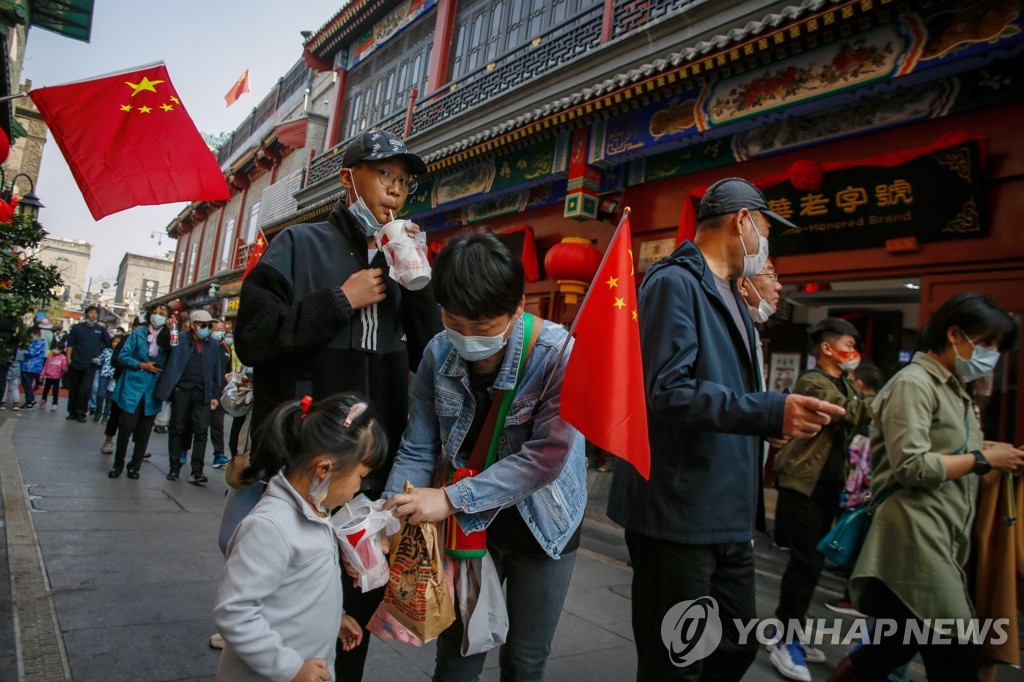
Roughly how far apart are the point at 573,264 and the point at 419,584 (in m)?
6.98

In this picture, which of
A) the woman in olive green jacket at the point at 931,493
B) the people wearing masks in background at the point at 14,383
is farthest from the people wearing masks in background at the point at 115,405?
the woman in olive green jacket at the point at 931,493

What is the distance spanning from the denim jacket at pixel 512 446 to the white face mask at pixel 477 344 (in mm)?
37

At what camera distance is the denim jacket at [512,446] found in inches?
67.1

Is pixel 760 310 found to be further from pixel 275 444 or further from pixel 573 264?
pixel 573 264

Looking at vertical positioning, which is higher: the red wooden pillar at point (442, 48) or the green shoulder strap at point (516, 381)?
the red wooden pillar at point (442, 48)

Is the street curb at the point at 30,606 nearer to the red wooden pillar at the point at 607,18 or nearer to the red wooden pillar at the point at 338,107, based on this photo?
the red wooden pillar at the point at 607,18

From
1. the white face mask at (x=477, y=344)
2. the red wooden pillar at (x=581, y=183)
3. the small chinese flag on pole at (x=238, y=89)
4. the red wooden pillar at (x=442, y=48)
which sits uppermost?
the small chinese flag on pole at (x=238, y=89)

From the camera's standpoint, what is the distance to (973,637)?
229 cm

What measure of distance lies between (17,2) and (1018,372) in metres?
9.39

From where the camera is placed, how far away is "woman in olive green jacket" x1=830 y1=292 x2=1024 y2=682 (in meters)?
2.35

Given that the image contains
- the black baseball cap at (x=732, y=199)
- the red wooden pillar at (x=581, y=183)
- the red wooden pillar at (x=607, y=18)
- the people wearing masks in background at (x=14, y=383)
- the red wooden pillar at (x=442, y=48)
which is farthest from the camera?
the people wearing masks in background at (x=14, y=383)

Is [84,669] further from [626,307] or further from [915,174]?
[915,174]

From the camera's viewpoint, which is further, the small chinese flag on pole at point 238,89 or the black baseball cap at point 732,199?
the small chinese flag on pole at point 238,89

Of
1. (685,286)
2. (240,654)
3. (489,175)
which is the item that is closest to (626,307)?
(685,286)
